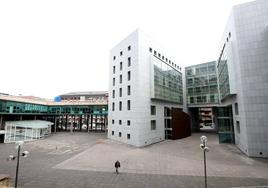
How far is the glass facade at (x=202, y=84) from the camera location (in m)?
Result: 42.8

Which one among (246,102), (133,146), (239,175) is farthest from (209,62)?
(239,175)

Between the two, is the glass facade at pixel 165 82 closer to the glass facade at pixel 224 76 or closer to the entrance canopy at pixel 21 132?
the glass facade at pixel 224 76

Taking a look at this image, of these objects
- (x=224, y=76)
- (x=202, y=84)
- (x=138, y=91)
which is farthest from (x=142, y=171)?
(x=202, y=84)

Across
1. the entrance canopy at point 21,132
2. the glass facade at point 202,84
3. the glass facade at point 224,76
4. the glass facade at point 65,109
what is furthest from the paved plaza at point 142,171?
the glass facade at point 65,109

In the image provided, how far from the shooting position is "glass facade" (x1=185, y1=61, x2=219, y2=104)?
4281cm

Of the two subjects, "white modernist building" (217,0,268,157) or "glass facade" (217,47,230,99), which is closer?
"white modernist building" (217,0,268,157)

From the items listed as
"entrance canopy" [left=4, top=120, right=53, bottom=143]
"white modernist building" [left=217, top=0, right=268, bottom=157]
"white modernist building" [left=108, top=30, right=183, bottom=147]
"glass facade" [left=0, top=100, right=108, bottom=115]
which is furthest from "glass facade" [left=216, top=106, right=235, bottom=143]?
"entrance canopy" [left=4, top=120, right=53, bottom=143]

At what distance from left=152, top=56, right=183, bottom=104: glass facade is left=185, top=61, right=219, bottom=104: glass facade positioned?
719 centimetres

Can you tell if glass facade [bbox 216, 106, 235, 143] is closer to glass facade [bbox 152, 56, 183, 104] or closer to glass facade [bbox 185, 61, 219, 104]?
glass facade [bbox 152, 56, 183, 104]

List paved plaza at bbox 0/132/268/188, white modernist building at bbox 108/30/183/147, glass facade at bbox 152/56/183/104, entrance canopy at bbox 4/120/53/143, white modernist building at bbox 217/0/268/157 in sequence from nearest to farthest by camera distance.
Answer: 1. paved plaza at bbox 0/132/268/188
2. white modernist building at bbox 217/0/268/157
3. white modernist building at bbox 108/30/183/147
4. glass facade at bbox 152/56/183/104
5. entrance canopy at bbox 4/120/53/143

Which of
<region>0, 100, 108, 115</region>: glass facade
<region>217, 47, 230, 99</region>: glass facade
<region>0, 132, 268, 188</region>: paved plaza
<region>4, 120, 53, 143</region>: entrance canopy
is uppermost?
<region>217, 47, 230, 99</region>: glass facade

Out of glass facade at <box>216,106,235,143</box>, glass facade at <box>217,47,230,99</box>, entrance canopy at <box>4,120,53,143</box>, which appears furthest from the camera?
entrance canopy at <box>4,120,53,143</box>

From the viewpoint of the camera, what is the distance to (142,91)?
28.0 m

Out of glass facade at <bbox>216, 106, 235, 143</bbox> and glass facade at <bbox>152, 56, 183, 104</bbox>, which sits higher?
glass facade at <bbox>152, 56, 183, 104</bbox>
